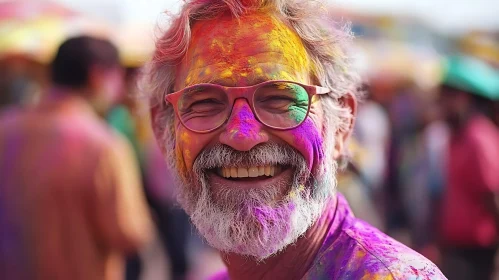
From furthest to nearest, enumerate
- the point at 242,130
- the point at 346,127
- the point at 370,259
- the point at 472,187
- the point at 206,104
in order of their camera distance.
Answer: the point at 472,187
the point at 346,127
the point at 206,104
the point at 242,130
the point at 370,259

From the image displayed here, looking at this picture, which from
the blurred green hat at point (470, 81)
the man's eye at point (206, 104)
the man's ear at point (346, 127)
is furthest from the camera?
the blurred green hat at point (470, 81)

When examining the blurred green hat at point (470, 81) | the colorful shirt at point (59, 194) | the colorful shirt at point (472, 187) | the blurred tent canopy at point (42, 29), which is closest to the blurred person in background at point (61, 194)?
the colorful shirt at point (59, 194)

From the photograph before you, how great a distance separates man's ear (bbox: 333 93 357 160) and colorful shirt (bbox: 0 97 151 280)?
6.08ft

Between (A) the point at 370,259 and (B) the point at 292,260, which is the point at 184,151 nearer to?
(B) the point at 292,260

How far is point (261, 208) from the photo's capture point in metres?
1.87

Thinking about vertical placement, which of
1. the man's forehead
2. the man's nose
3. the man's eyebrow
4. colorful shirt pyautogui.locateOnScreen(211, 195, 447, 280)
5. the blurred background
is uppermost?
the man's forehead

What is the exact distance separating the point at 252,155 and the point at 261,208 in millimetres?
148

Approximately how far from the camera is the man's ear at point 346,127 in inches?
85.6

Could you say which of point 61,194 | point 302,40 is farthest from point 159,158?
point 302,40

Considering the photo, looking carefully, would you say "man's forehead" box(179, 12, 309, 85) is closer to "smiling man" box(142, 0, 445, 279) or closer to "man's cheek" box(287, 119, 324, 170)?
"smiling man" box(142, 0, 445, 279)

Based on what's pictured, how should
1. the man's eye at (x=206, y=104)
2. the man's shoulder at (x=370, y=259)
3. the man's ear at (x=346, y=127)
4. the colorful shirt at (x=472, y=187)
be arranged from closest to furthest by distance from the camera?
the man's shoulder at (x=370, y=259)
the man's eye at (x=206, y=104)
the man's ear at (x=346, y=127)
the colorful shirt at (x=472, y=187)

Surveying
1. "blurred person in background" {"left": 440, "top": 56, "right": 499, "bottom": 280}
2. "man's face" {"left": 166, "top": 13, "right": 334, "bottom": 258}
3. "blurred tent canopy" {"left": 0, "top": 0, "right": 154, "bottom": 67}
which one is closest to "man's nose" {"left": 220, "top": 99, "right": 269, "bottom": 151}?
"man's face" {"left": 166, "top": 13, "right": 334, "bottom": 258}

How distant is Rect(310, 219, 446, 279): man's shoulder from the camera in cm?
164

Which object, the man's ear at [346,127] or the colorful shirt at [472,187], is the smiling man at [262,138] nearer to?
the man's ear at [346,127]
